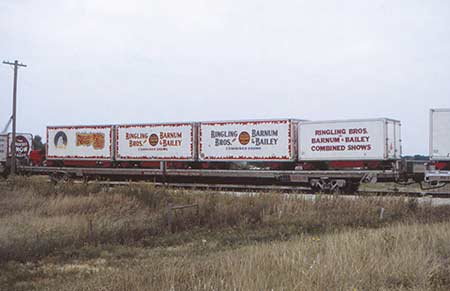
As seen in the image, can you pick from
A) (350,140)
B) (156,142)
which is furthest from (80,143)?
(350,140)

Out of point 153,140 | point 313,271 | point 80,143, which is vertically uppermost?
point 153,140

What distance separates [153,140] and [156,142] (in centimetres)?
24

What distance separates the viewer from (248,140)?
26516 millimetres

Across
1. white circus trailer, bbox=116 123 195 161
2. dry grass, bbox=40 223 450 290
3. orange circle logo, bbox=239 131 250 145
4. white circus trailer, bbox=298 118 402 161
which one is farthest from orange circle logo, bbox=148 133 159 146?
dry grass, bbox=40 223 450 290

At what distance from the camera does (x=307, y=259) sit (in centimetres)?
770

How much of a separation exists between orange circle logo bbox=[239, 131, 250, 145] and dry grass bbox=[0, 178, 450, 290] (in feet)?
26.2

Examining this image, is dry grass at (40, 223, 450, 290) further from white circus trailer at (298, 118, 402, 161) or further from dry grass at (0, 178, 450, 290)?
white circus trailer at (298, 118, 402, 161)

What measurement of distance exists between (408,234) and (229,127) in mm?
17524

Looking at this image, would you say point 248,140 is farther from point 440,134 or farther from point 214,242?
point 214,242

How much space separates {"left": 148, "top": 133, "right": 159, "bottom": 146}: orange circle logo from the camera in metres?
29.4

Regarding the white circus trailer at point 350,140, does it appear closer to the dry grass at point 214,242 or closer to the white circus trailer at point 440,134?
the white circus trailer at point 440,134

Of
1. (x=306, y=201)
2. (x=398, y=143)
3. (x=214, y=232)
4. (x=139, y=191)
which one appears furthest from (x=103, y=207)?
(x=398, y=143)

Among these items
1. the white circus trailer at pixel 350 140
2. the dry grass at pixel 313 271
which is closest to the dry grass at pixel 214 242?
the dry grass at pixel 313 271

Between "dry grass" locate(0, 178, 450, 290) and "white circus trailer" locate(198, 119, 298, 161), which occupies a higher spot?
"white circus trailer" locate(198, 119, 298, 161)
